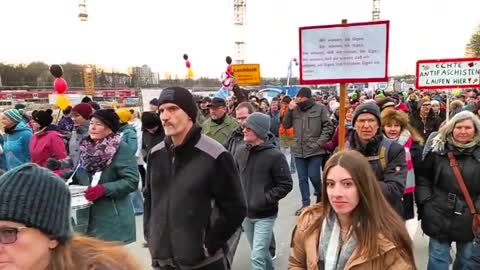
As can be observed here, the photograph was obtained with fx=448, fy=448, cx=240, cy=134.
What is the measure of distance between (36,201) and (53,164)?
3.18 meters

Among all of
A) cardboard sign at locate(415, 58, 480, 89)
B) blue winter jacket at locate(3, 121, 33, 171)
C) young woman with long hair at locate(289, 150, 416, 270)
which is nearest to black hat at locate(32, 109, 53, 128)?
blue winter jacket at locate(3, 121, 33, 171)

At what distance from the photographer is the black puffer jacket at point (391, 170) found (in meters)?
3.40

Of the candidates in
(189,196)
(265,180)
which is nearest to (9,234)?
(189,196)

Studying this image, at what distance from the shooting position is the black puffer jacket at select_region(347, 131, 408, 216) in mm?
3400

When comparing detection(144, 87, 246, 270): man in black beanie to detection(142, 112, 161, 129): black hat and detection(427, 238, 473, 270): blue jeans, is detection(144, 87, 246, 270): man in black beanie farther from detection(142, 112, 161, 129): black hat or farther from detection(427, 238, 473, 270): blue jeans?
detection(142, 112, 161, 129): black hat

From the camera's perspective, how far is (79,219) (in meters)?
3.42

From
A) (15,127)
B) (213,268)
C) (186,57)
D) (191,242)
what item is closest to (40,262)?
(191,242)

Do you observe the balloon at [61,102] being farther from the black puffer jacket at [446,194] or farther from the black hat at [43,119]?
the black puffer jacket at [446,194]

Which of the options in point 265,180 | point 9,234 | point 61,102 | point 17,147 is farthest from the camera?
point 61,102

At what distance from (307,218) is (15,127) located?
5100mm

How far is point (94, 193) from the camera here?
3260 millimetres

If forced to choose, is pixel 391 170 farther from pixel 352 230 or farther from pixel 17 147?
pixel 17 147

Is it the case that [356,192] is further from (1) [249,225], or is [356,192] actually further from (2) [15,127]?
(2) [15,127]

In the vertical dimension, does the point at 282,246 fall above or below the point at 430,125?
below
